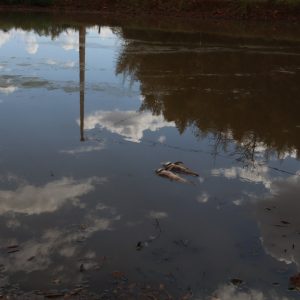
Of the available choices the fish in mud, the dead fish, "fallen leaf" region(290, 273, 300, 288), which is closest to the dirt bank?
the dead fish

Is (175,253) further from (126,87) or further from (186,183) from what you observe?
(126,87)

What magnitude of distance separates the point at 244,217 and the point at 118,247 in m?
1.71

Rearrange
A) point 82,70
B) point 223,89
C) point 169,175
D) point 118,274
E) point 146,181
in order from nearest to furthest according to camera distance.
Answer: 1. point 118,274
2. point 146,181
3. point 169,175
4. point 223,89
5. point 82,70

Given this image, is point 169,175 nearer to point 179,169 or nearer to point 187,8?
point 179,169

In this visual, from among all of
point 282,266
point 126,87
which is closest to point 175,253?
point 282,266

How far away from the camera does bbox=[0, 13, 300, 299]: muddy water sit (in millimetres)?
4488

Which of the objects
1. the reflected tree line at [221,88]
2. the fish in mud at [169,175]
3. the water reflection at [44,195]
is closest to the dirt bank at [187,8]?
the reflected tree line at [221,88]

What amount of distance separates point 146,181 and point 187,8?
24.3 meters

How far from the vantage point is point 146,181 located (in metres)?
6.55

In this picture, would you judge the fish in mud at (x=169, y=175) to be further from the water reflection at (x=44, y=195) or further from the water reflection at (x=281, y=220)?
the water reflection at (x=281, y=220)

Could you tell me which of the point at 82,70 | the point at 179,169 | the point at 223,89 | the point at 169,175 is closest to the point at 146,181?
the point at 169,175

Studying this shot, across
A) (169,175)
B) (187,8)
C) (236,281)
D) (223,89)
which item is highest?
(187,8)

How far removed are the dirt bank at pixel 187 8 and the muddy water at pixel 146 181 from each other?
1542 cm

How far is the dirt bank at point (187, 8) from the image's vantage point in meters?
27.9
